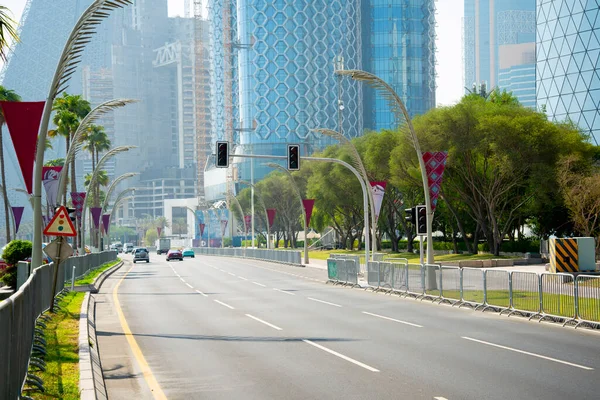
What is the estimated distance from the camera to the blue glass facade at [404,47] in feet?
577

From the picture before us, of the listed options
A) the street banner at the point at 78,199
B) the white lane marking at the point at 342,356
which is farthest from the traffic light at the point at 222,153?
the white lane marking at the point at 342,356

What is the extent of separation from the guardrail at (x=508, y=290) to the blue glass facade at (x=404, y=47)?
485ft

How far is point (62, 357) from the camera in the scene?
13.8 meters

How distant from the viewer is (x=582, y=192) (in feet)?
152

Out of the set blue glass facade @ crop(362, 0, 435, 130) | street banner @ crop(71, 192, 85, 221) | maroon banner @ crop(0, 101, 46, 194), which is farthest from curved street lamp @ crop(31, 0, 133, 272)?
blue glass facade @ crop(362, 0, 435, 130)

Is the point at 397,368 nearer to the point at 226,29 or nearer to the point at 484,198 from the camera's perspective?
the point at 484,198

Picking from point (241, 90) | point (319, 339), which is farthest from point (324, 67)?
point (319, 339)

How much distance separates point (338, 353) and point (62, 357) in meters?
5.03

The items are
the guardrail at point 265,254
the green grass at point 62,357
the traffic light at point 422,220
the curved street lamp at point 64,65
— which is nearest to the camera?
the green grass at point 62,357

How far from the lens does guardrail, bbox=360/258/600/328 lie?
19.5m

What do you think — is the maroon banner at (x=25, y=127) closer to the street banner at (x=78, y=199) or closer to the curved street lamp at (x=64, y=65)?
the curved street lamp at (x=64, y=65)

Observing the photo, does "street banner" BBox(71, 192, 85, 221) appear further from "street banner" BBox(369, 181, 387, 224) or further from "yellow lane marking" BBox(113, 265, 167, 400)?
"yellow lane marking" BBox(113, 265, 167, 400)

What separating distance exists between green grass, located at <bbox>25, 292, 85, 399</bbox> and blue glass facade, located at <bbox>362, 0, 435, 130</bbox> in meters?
158

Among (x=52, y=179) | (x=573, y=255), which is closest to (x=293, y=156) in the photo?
(x=52, y=179)
